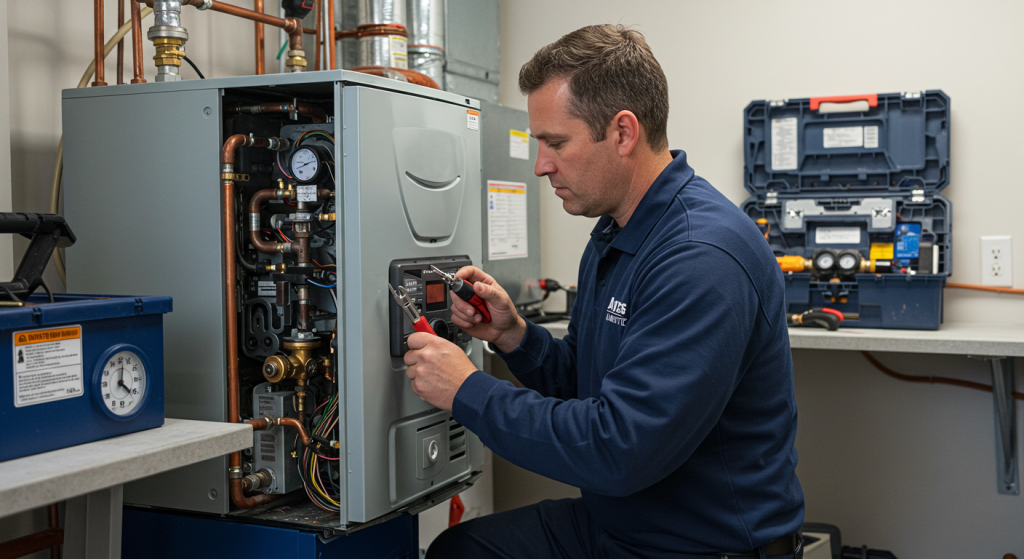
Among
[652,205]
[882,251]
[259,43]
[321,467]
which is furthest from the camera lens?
[882,251]

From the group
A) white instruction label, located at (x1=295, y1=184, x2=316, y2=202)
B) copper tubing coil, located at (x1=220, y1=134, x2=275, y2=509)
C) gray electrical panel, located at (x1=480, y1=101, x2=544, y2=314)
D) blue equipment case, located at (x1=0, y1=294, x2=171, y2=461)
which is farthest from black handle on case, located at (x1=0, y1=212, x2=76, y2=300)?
gray electrical panel, located at (x1=480, y1=101, x2=544, y2=314)

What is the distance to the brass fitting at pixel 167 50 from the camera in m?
1.61

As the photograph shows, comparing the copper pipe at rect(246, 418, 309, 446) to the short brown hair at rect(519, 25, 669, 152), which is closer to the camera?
the short brown hair at rect(519, 25, 669, 152)

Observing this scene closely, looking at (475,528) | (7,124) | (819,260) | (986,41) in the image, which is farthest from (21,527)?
(986,41)

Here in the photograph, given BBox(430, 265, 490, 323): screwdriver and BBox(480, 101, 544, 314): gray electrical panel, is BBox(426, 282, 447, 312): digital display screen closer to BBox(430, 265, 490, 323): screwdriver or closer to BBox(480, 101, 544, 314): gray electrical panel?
BBox(430, 265, 490, 323): screwdriver

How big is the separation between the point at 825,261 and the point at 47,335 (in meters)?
2.16

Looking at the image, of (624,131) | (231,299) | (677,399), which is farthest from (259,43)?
(677,399)

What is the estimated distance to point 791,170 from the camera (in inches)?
106

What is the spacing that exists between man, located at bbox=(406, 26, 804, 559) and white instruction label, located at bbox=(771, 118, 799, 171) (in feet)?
4.21

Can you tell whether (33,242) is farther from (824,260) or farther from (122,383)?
(824,260)

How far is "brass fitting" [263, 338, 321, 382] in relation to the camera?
152cm

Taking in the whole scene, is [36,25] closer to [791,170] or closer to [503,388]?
[503,388]

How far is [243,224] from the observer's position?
5.19 ft

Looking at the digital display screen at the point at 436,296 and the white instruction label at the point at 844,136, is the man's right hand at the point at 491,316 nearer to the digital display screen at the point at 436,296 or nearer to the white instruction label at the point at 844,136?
the digital display screen at the point at 436,296
